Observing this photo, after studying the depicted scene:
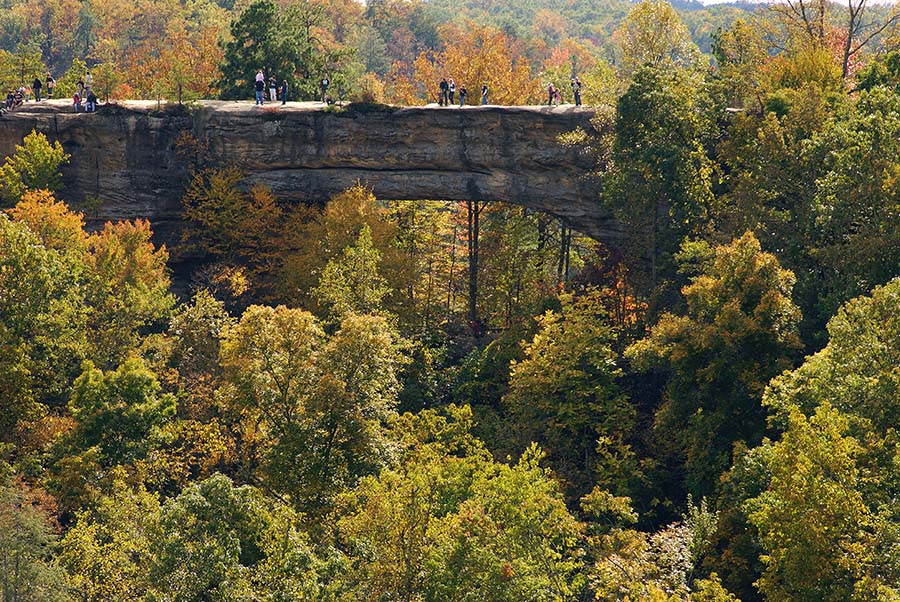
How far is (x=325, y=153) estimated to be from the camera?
52.0 meters

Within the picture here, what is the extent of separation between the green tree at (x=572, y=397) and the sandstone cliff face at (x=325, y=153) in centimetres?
906

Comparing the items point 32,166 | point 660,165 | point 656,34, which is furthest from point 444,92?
point 32,166

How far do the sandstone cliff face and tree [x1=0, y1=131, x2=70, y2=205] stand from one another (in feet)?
3.76

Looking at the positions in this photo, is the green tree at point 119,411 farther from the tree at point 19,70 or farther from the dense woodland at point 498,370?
the tree at point 19,70

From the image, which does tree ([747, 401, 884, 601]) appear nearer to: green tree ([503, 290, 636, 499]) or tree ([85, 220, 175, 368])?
green tree ([503, 290, 636, 499])

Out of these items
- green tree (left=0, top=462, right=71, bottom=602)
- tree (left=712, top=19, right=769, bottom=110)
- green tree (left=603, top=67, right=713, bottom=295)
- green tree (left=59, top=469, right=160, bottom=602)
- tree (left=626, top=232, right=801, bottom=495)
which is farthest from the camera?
tree (left=712, top=19, right=769, bottom=110)

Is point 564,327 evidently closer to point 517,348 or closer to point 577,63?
point 517,348

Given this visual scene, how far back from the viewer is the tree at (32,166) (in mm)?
52000

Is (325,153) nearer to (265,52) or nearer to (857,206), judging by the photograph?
(265,52)

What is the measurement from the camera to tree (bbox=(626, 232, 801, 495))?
35281mm

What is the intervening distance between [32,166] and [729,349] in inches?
1211

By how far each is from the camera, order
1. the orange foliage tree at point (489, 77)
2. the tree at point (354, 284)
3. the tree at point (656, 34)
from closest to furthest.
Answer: the tree at point (354, 284)
the tree at point (656, 34)
the orange foliage tree at point (489, 77)

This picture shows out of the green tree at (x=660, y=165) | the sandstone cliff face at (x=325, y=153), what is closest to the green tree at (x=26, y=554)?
the green tree at (x=660, y=165)

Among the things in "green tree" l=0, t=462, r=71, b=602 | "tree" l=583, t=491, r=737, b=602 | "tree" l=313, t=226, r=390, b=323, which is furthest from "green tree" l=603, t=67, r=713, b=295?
"green tree" l=0, t=462, r=71, b=602
